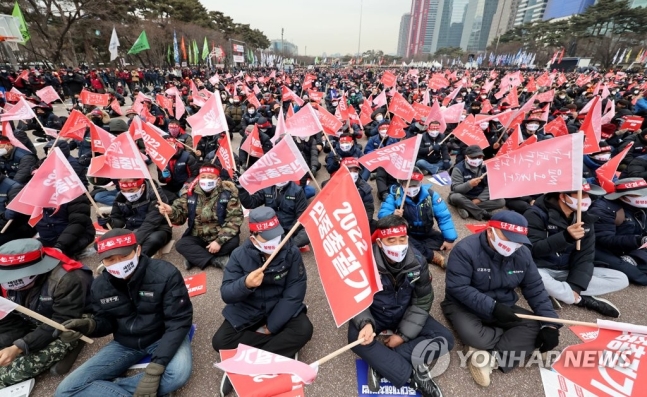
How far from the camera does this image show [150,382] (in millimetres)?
2576

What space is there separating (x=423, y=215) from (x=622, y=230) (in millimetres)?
2733

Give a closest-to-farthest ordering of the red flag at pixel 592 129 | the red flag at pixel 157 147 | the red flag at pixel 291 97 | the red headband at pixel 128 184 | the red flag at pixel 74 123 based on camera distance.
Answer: the red headband at pixel 128 184, the red flag at pixel 592 129, the red flag at pixel 157 147, the red flag at pixel 74 123, the red flag at pixel 291 97

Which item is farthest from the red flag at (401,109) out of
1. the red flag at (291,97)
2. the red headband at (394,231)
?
the red headband at (394,231)

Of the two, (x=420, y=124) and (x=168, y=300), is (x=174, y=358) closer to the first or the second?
(x=168, y=300)

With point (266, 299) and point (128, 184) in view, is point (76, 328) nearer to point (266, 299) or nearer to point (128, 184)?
point (266, 299)

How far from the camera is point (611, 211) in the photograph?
4180 mm

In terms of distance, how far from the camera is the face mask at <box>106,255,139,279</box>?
2.60 m

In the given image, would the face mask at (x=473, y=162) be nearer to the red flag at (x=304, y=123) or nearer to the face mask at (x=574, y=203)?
the face mask at (x=574, y=203)

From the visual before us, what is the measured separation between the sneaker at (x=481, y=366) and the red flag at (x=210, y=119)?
17.6 feet

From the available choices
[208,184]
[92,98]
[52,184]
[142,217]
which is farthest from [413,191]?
[92,98]

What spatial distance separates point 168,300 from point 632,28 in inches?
2841

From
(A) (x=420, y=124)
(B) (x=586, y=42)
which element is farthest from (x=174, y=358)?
(B) (x=586, y=42)

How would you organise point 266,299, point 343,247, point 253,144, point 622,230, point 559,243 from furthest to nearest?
1. point 253,144
2. point 622,230
3. point 559,243
4. point 266,299
5. point 343,247

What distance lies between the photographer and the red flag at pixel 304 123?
6.60m
